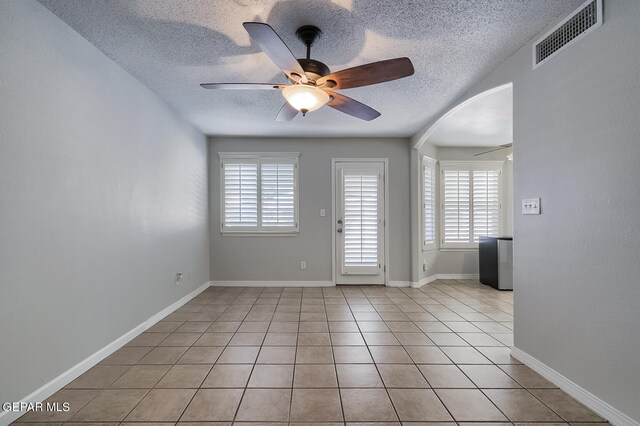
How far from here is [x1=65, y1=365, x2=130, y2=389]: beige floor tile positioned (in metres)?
1.97

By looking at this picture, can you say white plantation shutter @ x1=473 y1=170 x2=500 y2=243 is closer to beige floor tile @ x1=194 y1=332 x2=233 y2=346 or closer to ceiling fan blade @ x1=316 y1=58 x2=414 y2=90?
ceiling fan blade @ x1=316 y1=58 x2=414 y2=90

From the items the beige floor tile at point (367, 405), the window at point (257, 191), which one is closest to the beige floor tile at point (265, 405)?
the beige floor tile at point (367, 405)

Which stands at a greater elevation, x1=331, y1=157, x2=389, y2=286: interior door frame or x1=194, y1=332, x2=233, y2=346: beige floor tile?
x1=331, y1=157, x2=389, y2=286: interior door frame

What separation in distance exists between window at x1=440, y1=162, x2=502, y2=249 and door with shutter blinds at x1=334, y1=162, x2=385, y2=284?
A: 135 centimetres

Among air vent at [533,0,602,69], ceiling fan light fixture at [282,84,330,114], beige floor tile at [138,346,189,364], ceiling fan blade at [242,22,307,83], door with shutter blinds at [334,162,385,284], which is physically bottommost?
beige floor tile at [138,346,189,364]

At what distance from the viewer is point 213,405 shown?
1.77 meters

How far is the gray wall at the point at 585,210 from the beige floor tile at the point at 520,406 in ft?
0.96

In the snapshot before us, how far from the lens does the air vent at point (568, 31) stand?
168cm

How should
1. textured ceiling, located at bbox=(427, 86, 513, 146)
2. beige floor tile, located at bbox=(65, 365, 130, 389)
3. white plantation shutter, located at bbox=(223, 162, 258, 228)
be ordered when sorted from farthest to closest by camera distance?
white plantation shutter, located at bbox=(223, 162, 258, 228) → textured ceiling, located at bbox=(427, 86, 513, 146) → beige floor tile, located at bbox=(65, 365, 130, 389)

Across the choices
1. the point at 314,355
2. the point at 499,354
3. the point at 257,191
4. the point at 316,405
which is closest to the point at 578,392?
the point at 499,354

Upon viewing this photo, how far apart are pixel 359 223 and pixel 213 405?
3393 millimetres

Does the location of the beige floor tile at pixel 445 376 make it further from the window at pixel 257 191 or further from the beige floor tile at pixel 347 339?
the window at pixel 257 191

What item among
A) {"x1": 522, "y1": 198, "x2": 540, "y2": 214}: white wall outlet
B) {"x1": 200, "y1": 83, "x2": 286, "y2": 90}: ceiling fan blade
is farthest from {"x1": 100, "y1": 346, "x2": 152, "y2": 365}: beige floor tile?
{"x1": 522, "y1": 198, "x2": 540, "y2": 214}: white wall outlet

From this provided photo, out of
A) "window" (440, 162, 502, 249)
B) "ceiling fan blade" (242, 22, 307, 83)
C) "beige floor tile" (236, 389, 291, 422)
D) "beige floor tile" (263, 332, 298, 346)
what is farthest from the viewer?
"window" (440, 162, 502, 249)
